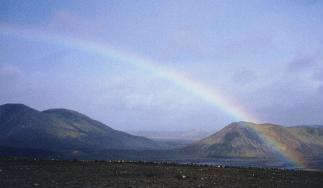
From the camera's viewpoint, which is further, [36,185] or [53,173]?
[53,173]

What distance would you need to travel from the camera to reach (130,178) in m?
27.9

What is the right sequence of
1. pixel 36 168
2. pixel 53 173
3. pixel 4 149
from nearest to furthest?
1. pixel 53 173
2. pixel 36 168
3. pixel 4 149

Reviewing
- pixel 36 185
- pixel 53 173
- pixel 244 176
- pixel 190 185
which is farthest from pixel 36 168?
pixel 244 176

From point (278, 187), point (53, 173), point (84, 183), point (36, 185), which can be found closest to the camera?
point (36, 185)

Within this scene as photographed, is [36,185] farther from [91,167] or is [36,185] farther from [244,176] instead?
[244,176]

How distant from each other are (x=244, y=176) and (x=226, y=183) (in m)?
5.38

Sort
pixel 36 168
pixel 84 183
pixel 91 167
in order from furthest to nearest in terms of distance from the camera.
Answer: pixel 91 167 < pixel 36 168 < pixel 84 183

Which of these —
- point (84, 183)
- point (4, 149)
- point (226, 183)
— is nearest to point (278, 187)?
point (226, 183)

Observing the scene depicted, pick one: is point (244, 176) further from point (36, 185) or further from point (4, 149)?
point (4, 149)

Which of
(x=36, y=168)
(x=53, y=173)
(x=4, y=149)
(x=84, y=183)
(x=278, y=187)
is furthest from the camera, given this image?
(x=4, y=149)

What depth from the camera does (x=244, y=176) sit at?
3228cm

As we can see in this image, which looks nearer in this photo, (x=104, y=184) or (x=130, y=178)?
(x=104, y=184)

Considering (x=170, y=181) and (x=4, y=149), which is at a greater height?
(x=4, y=149)

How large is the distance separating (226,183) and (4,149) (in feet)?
551
